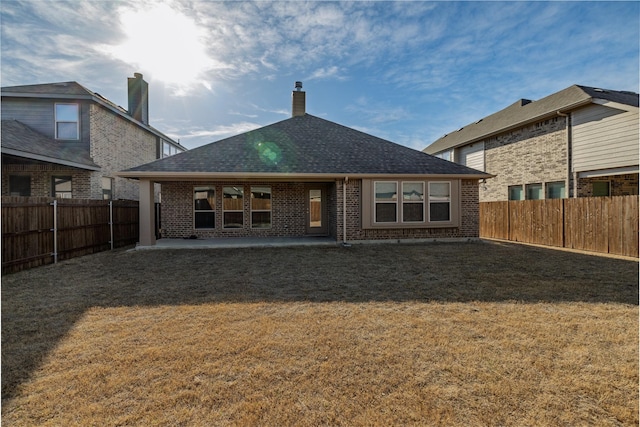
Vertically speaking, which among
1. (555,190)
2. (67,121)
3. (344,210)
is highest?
(67,121)

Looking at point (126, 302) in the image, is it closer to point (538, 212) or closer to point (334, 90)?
point (334, 90)

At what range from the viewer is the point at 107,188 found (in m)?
13.8

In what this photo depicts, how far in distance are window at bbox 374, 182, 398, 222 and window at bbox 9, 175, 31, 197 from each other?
1413 centimetres

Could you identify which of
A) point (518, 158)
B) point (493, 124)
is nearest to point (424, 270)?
point (518, 158)

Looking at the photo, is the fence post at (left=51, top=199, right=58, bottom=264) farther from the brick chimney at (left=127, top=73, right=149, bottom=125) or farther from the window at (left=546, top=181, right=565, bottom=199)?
the window at (left=546, top=181, right=565, bottom=199)

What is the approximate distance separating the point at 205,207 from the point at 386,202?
748 centimetres

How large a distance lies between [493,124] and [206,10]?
16341mm

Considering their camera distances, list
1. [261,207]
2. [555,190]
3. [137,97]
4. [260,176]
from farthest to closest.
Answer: [137,97], [555,190], [261,207], [260,176]

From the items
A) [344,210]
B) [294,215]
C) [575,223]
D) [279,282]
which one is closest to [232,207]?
[294,215]

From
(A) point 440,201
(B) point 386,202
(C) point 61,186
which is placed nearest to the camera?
(B) point 386,202

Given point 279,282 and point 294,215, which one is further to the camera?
point 294,215

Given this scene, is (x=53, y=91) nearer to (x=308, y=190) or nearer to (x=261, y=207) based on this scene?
(x=261, y=207)

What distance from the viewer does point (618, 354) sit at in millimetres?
3062

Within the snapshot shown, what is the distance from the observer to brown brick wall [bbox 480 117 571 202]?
42.4 ft
